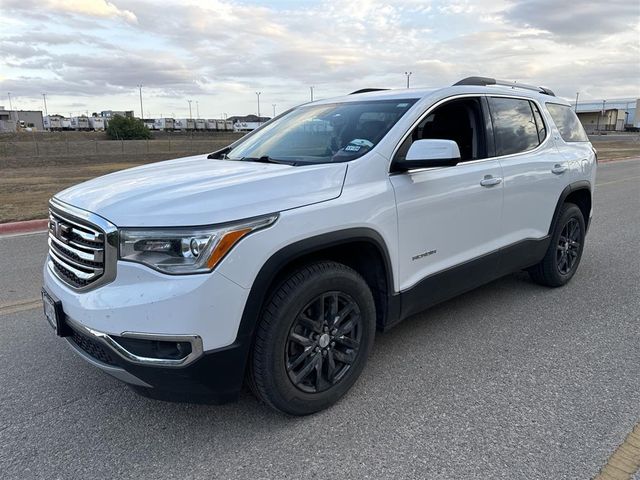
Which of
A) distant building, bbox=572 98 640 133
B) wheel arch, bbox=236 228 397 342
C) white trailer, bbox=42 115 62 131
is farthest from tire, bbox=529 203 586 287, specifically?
white trailer, bbox=42 115 62 131

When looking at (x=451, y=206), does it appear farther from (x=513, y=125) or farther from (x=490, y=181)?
(x=513, y=125)

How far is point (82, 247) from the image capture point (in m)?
2.66

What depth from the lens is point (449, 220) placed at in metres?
3.62

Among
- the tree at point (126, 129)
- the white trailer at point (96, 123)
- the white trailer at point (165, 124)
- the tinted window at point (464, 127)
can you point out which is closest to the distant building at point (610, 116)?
the tree at point (126, 129)

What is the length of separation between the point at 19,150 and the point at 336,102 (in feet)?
126

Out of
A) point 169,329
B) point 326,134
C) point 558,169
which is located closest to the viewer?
point 169,329

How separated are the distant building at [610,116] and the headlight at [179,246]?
115 meters

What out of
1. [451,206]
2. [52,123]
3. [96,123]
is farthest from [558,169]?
[52,123]

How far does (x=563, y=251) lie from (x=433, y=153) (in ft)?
Result: 8.96

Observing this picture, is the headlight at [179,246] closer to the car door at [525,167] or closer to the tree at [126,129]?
the car door at [525,167]

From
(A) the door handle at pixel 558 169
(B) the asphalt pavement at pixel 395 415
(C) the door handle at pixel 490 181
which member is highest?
(A) the door handle at pixel 558 169

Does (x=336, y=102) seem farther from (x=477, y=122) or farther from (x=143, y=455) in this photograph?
(x=143, y=455)

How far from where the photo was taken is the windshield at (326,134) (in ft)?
11.1

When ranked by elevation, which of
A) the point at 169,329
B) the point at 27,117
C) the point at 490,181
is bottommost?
the point at 169,329
